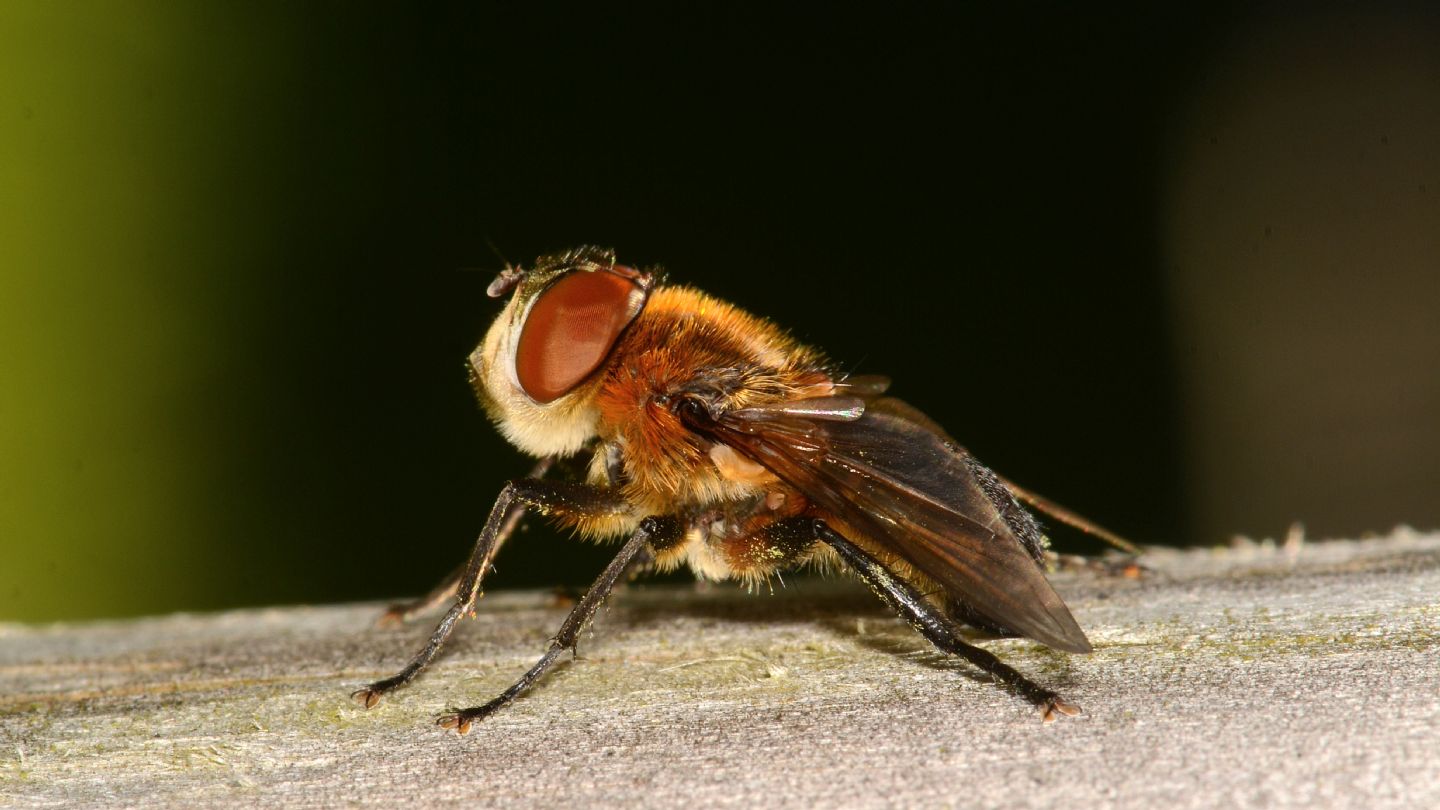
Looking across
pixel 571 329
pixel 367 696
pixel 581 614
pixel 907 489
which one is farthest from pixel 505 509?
pixel 907 489

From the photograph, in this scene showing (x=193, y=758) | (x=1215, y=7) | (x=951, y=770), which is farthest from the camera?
(x=1215, y=7)

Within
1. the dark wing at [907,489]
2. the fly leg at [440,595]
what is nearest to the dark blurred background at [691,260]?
the fly leg at [440,595]

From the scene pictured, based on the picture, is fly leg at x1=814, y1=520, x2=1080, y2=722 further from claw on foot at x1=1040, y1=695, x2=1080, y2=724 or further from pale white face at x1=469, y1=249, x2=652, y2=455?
pale white face at x1=469, y1=249, x2=652, y2=455

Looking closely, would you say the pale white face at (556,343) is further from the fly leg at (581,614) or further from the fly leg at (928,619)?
the fly leg at (928,619)

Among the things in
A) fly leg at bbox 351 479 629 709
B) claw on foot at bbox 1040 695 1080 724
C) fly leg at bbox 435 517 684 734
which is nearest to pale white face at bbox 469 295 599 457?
fly leg at bbox 351 479 629 709

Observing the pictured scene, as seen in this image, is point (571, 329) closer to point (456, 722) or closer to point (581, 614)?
point (581, 614)

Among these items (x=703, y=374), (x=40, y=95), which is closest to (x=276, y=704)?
(x=703, y=374)

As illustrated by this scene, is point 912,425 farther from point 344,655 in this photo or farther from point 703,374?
point 344,655
